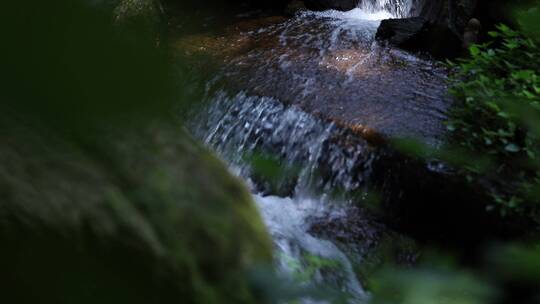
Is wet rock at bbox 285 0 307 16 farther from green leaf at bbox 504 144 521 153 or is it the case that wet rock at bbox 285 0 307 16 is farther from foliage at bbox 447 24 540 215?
green leaf at bbox 504 144 521 153

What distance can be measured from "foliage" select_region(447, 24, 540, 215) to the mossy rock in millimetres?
3132

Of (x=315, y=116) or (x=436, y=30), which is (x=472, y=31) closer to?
(x=436, y=30)

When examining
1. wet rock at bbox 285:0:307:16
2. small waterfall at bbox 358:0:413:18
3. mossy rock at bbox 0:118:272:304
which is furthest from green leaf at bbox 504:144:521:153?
small waterfall at bbox 358:0:413:18

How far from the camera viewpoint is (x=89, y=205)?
122cm

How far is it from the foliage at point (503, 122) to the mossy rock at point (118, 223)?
10.3 feet

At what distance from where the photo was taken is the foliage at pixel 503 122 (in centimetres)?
405

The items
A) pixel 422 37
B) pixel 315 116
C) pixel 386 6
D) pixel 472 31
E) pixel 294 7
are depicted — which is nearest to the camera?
pixel 315 116

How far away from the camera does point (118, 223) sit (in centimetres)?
124

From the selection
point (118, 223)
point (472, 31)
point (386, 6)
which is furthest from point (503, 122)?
point (386, 6)

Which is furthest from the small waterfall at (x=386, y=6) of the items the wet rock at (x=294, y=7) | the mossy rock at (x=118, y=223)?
the mossy rock at (x=118, y=223)

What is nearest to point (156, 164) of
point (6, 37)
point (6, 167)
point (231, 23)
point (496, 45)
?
point (6, 167)

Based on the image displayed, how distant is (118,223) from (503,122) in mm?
3953

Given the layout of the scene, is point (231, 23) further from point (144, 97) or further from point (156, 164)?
point (144, 97)

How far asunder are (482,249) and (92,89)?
13.4 ft
